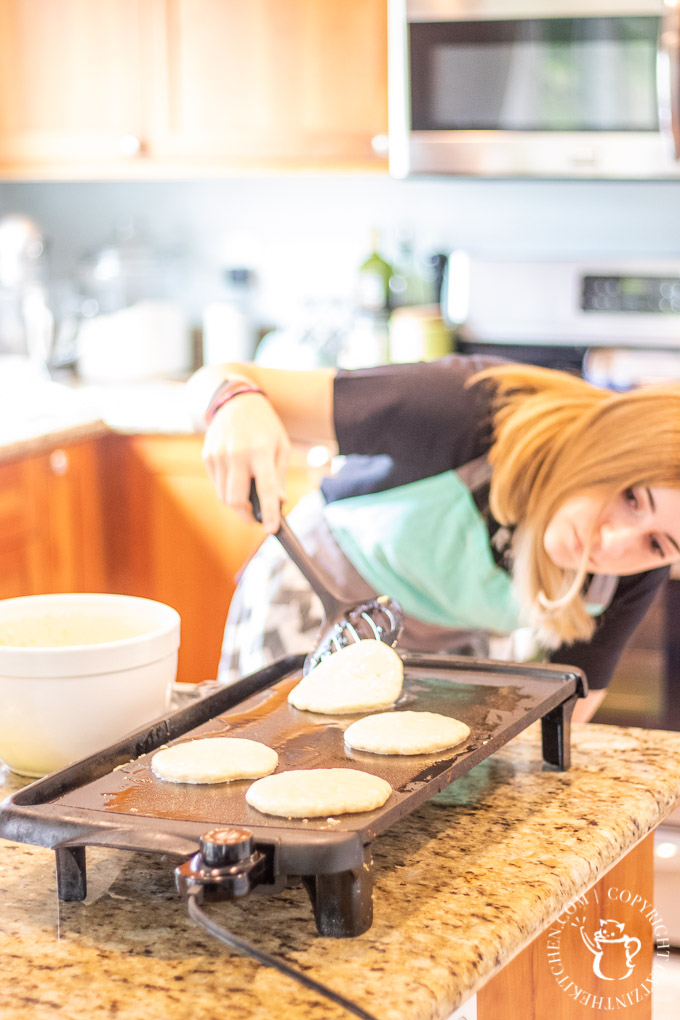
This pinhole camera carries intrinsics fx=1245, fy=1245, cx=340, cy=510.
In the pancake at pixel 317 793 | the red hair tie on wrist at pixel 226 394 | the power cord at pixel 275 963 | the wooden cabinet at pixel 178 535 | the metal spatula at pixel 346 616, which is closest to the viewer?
the power cord at pixel 275 963

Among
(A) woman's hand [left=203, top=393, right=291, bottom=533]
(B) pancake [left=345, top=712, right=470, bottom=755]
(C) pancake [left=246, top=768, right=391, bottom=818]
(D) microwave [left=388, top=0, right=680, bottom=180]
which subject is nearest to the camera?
(C) pancake [left=246, top=768, right=391, bottom=818]

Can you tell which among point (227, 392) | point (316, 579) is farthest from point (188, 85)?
point (316, 579)

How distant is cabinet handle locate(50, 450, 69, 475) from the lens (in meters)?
2.67

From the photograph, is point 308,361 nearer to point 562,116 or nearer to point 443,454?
point 562,116

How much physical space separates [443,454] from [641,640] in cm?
97

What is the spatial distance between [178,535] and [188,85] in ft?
3.31

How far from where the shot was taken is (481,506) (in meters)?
1.46

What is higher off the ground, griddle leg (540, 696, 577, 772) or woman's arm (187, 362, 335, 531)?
woman's arm (187, 362, 335, 531)

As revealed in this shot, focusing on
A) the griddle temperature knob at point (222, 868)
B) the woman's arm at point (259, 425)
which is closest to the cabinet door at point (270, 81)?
the woman's arm at point (259, 425)

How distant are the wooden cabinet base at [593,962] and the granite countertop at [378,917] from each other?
2.7 inches

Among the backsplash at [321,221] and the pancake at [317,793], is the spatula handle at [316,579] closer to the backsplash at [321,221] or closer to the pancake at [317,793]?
the pancake at [317,793]

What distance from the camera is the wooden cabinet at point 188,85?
8.77 ft

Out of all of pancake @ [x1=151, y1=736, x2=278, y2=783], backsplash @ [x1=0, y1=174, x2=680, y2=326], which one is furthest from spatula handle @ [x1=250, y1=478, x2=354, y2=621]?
backsplash @ [x1=0, y1=174, x2=680, y2=326]

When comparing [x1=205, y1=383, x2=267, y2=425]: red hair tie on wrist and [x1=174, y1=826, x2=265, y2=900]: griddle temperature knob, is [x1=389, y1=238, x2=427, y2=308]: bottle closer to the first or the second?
[x1=205, y1=383, x2=267, y2=425]: red hair tie on wrist
